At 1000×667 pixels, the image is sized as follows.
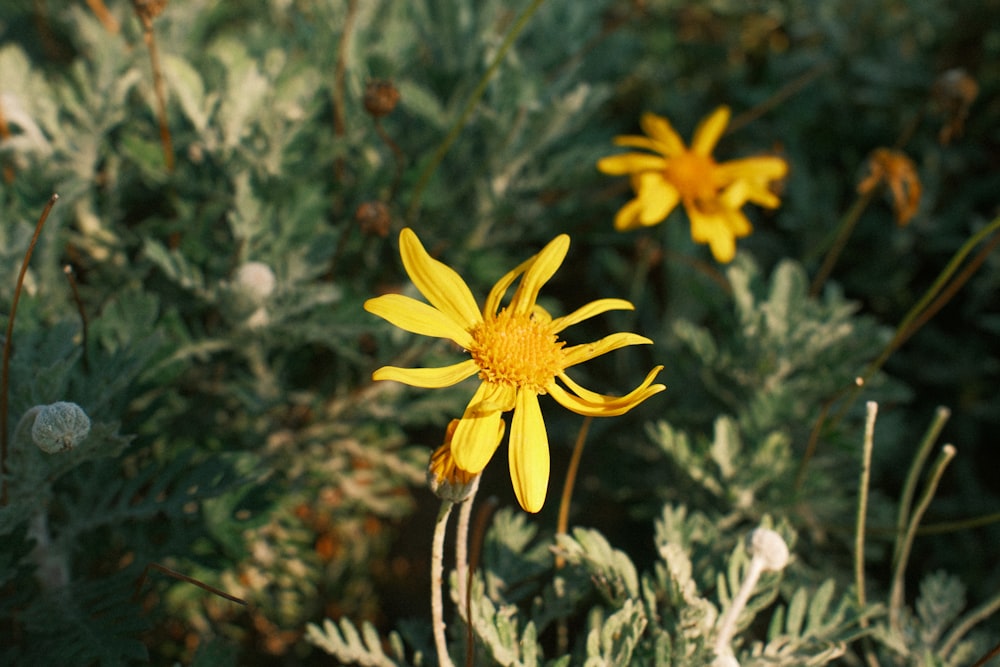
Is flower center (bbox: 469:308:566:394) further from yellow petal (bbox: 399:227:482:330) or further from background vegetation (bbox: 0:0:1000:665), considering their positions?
background vegetation (bbox: 0:0:1000:665)

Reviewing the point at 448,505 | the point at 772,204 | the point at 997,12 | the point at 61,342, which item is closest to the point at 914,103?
the point at 997,12

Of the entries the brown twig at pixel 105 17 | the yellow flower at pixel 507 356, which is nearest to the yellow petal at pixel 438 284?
the yellow flower at pixel 507 356

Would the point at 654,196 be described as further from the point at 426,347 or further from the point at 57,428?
the point at 57,428

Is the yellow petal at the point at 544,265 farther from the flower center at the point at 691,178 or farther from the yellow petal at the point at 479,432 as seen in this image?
the flower center at the point at 691,178

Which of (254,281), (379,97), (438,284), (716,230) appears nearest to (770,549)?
(438,284)

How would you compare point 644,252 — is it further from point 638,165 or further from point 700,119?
point 700,119

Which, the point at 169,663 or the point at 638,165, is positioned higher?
Answer: the point at 638,165
